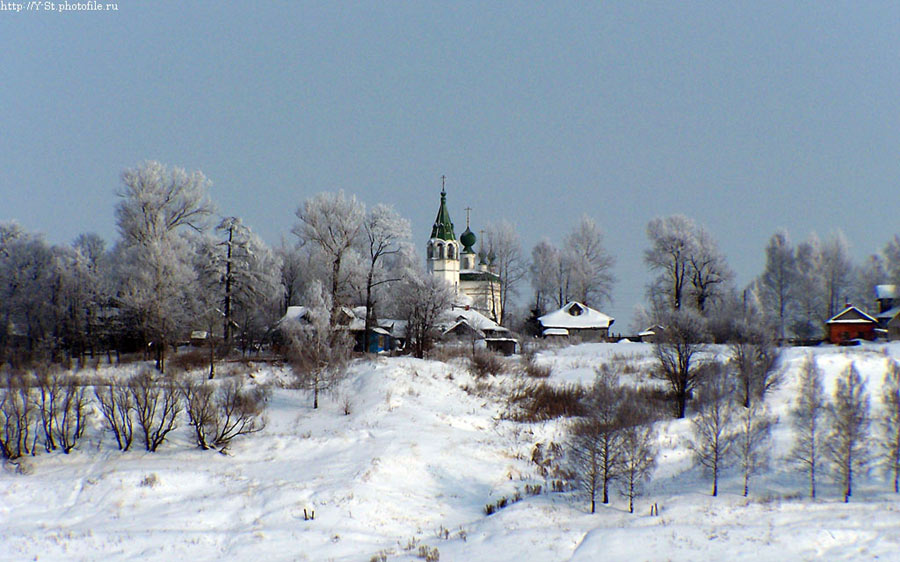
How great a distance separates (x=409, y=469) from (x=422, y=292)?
20.6m

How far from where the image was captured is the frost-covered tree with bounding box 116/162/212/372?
1225 inches

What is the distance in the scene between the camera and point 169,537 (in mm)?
14422

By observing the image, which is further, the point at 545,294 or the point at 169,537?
the point at 545,294

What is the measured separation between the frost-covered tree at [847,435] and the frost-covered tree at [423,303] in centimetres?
2449

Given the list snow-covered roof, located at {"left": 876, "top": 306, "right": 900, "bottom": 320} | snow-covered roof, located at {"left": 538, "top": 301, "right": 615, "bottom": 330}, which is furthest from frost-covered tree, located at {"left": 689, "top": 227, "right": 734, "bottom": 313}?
snow-covered roof, located at {"left": 876, "top": 306, "right": 900, "bottom": 320}

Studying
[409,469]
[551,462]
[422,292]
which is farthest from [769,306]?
[409,469]

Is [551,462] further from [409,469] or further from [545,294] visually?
[545,294]

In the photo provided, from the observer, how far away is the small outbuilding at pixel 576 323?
57.2m

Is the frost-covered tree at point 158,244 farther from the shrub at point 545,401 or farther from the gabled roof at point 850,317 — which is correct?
the gabled roof at point 850,317

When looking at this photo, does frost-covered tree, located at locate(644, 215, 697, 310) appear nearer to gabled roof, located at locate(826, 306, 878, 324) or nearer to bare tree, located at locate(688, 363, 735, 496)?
gabled roof, located at locate(826, 306, 878, 324)

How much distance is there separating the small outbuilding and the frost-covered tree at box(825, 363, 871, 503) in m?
39.8

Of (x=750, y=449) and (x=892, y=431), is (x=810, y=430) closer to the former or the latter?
(x=750, y=449)

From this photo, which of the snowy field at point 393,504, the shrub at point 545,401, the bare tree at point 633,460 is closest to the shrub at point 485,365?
the shrub at point 545,401

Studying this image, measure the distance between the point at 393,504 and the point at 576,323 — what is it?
139 ft
